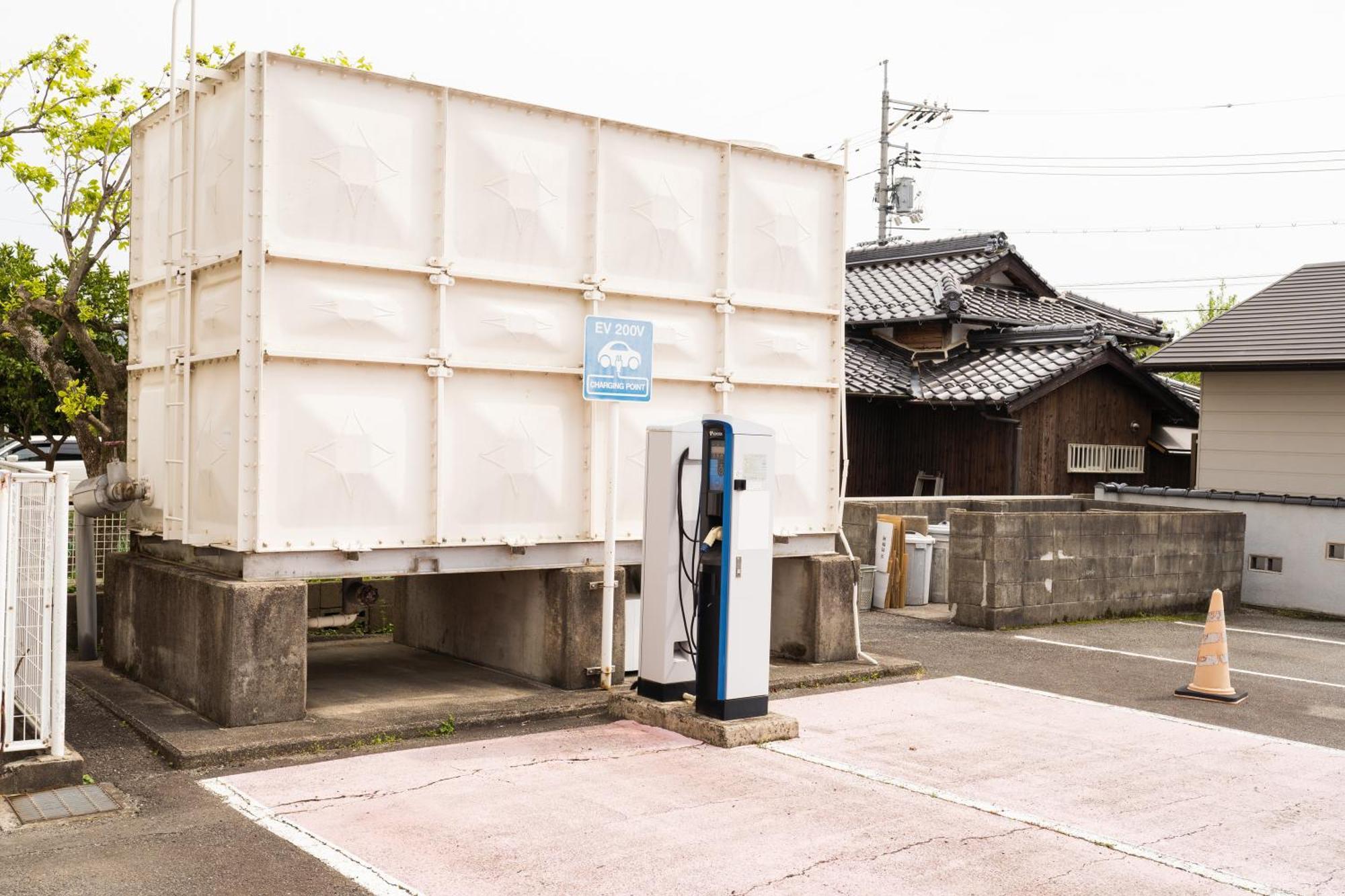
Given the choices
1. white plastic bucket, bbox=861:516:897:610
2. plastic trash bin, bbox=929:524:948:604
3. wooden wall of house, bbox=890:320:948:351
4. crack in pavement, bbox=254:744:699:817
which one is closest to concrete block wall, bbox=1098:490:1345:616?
plastic trash bin, bbox=929:524:948:604

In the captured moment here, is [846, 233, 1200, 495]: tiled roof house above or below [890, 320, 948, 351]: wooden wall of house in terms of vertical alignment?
below

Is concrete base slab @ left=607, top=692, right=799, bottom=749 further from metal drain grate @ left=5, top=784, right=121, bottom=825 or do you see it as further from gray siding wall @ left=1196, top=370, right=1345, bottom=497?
gray siding wall @ left=1196, top=370, right=1345, bottom=497

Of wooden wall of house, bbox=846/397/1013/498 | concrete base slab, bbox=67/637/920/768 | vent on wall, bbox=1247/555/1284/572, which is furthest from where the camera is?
wooden wall of house, bbox=846/397/1013/498

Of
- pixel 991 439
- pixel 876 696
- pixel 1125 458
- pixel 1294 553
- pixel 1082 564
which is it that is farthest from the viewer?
pixel 1125 458

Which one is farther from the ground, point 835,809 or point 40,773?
point 40,773

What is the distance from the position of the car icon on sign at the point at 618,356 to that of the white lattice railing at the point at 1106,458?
1498 centimetres

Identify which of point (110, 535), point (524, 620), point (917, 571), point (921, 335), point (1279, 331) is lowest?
point (917, 571)

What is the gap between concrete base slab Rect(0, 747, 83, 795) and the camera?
6426mm

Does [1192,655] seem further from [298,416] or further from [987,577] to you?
[298,416]

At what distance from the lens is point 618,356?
9000 mm

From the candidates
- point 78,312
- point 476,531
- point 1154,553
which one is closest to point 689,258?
point 476,531

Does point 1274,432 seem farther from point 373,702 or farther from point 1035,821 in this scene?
point 373,702

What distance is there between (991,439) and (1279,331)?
4992 mm

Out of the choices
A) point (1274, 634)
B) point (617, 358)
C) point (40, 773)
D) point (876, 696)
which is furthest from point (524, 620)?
point (1274, 634)
